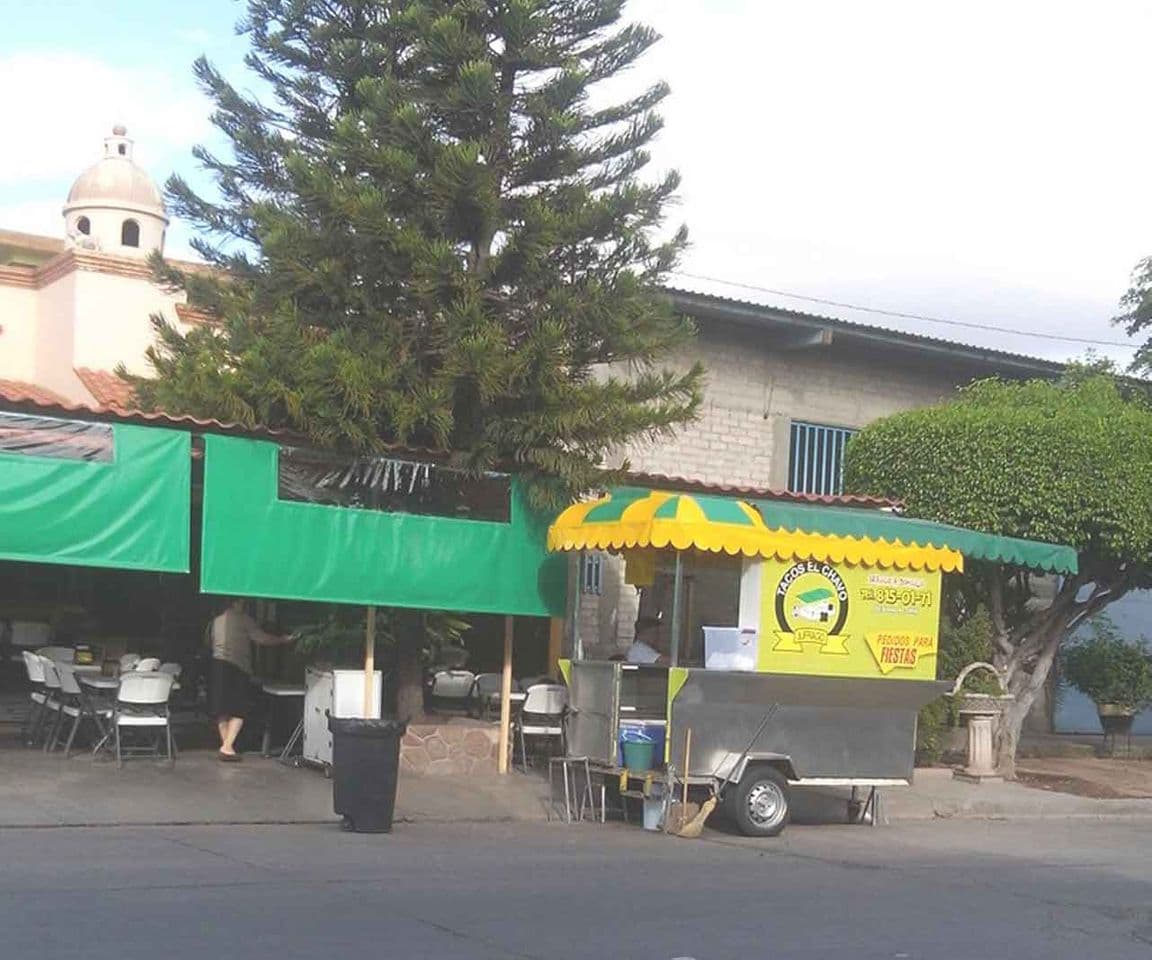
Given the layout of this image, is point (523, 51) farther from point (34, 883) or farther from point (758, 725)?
point (34, 883)

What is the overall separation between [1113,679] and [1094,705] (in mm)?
1807

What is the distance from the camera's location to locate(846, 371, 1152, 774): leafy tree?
55.6 feet

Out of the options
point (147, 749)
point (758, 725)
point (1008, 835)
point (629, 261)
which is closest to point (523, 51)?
point (629, 261)

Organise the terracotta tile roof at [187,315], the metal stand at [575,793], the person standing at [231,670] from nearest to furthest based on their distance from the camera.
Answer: the metal stand at [575,793] → the person standing at [231,670] → the terracotta tile roof at [187,315]

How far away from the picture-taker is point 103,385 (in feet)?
68.9

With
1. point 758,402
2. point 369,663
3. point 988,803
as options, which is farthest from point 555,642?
point 988,803

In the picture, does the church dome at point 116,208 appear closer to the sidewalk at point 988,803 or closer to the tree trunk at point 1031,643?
the tree trunk at point 1031,643

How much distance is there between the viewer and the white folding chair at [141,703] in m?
13.9

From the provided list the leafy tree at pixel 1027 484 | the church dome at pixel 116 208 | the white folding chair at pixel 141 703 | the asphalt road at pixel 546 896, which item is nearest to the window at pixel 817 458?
the leafy tree at pixel 1027 484

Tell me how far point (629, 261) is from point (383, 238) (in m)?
2.40

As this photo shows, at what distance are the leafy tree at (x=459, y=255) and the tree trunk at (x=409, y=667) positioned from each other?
82.2 inches

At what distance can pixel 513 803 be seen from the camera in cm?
1376

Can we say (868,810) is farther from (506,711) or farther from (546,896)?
(546,896)

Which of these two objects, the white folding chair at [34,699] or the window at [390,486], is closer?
the window at [390,486]
